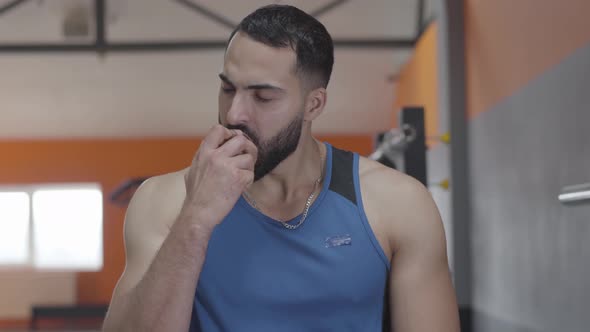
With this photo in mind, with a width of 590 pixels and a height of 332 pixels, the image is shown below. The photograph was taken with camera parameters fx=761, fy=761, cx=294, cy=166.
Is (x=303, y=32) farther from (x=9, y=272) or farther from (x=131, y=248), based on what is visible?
(x=9, y=272)

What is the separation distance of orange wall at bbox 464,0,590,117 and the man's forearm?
1591 millimetres

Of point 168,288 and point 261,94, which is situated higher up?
point 261,94

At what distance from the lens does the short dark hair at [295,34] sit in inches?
53.2

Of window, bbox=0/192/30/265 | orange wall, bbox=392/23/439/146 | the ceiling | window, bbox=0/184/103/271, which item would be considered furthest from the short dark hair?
window, bbox=0/192/30/265

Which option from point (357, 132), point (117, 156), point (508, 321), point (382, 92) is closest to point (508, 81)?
point (508, 321)

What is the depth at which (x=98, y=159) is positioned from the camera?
28.9ft

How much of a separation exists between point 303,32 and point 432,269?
49 cm

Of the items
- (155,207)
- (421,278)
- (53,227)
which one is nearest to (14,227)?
(53,227)

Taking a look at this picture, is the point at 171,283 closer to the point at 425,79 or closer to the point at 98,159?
the point at 425,79

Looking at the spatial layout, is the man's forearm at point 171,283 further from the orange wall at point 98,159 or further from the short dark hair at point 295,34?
the orange wall at point 98,159

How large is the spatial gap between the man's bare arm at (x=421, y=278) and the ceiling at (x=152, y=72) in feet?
15.0

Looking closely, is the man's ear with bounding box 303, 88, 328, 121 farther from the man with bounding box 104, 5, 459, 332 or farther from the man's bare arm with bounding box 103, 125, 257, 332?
the man's bare arm with bounding box 103, 125, 257, 332

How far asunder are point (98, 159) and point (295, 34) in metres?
7.77

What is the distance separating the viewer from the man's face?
132 cm
